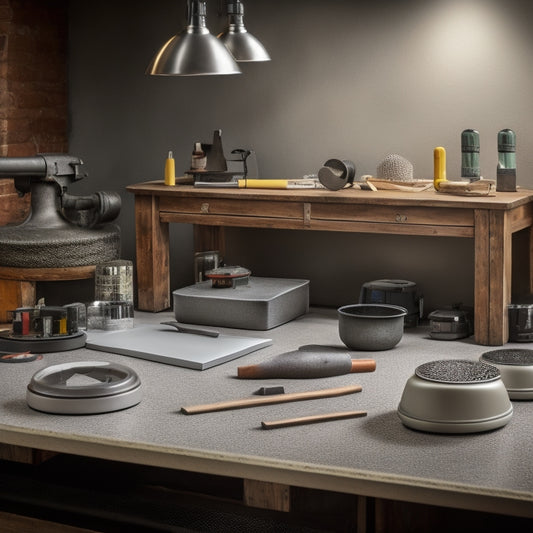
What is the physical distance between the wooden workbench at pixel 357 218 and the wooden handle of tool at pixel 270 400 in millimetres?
712

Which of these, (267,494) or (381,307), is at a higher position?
(381,307)

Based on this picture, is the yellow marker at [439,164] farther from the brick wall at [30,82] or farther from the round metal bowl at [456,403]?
the brick wall at [30,82]

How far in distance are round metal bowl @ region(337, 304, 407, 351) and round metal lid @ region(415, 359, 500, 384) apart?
58 centimetres

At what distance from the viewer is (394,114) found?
12.5 ft

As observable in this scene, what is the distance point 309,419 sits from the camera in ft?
8.05

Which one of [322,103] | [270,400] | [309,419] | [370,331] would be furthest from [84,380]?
[322,103]

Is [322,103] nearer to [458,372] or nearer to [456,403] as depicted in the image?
[458,372]

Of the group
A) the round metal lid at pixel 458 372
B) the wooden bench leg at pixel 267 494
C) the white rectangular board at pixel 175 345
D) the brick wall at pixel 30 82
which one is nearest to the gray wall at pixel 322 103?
the brick wall at pixel 30 82

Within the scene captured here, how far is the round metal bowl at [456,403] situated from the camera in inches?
92.8

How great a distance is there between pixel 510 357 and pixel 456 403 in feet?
1.35

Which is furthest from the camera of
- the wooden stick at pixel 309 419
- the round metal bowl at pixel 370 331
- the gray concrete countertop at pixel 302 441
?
the round metal bowl at pixel 370 331

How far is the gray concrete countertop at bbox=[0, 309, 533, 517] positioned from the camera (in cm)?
210

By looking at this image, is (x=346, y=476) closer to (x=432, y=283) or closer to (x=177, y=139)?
(x=432, y=283)

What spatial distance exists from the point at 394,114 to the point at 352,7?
1.40 feet
